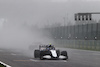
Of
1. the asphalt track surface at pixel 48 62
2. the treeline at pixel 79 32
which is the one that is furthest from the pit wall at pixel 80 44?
the asphalt track surface at pixel 48 62

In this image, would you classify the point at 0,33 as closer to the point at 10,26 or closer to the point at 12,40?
the point at 10,26

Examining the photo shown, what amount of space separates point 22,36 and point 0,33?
64.8 ft

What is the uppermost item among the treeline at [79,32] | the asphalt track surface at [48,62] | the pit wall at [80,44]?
the treeline at [79,32]

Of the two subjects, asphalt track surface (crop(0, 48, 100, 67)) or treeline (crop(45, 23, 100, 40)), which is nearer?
asphalt track surface (crop(0, 48, 100, 67))

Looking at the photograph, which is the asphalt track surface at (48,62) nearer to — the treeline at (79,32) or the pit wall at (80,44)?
the pit wall at (80,44)

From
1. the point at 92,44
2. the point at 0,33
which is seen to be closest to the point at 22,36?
the point at 0,33

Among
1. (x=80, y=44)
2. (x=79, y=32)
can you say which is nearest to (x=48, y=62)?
(x=80, y=44)

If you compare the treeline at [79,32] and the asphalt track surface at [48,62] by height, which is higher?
the treeline at [79,32]

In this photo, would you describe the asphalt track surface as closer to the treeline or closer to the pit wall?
the pit wall

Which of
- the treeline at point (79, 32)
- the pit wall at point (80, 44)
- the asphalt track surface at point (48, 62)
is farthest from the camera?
the treeline at point (79, 32)

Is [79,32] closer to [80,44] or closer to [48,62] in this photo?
[80,44]

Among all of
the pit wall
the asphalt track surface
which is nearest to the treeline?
the pit wall

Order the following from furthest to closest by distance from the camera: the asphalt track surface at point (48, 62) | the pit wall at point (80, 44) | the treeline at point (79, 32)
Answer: the treeline at point (79, 32) → the pit wall at point (80, 44) → the asphalt track surface at point (48, 62)

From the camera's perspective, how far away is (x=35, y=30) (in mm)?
78875
